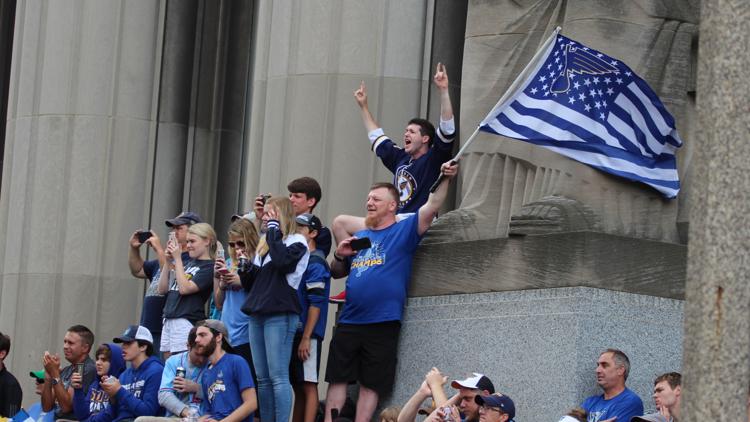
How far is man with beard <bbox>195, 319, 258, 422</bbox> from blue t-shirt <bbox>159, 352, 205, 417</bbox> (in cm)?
10

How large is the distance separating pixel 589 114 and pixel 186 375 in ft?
11.3

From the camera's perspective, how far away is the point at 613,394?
1129cm

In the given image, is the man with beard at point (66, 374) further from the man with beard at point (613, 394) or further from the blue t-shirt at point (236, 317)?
the man with beard at point (613, 394)

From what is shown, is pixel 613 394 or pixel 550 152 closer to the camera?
pixel 613 394

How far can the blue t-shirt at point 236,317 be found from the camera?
1319 centimetres

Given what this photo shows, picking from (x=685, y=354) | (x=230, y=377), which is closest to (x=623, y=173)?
(x=230, y=377)

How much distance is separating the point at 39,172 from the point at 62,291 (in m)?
1.30

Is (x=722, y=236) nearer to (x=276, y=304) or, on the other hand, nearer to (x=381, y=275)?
(x=276, y=304)

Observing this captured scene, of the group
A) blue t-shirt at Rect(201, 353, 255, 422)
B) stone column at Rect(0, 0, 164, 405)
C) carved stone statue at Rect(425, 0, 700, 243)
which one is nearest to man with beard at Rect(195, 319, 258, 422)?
blue t-shirt at Rect(201, 353, 255, 422)

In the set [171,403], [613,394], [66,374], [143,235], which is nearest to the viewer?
[613,394]

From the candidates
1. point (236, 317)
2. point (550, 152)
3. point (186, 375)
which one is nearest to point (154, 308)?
point (236, 317)

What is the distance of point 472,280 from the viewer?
1291cm

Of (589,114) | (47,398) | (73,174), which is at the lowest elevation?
(47,398)

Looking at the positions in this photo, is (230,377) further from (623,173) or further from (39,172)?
(39,172)
